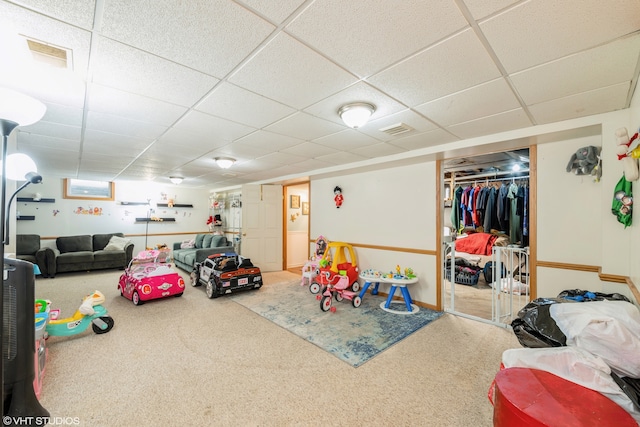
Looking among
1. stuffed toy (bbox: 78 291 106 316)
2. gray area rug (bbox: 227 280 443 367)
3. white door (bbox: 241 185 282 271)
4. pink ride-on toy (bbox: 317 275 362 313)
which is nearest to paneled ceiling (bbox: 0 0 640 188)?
stuffed toy (bbox: 78 291 106 316)

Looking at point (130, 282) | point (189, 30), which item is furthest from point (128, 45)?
point (130, 282)

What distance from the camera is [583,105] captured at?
7.27 feet

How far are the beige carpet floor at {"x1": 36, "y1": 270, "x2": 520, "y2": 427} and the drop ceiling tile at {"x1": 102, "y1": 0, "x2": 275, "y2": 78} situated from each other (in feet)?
7.74

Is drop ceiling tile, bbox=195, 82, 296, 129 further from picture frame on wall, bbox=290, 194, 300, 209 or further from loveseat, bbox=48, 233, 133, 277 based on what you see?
loveseat, bbox=48, 233, 133, 277

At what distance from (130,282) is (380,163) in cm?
438

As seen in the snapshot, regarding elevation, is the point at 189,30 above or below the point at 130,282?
above

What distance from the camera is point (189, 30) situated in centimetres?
137

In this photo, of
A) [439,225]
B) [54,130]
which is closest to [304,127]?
[439,225]

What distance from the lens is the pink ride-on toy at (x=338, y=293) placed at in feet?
12.3

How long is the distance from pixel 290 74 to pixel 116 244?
706 cm

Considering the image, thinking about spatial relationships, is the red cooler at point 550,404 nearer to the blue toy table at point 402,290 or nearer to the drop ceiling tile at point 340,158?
the blue toy table at point 402,290

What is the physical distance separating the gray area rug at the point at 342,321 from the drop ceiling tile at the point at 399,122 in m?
2.32

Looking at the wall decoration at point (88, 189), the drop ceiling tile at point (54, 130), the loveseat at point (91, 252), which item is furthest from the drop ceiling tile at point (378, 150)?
the wall decoration at point (88, 189)

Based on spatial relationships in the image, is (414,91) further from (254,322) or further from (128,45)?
(254,322)
